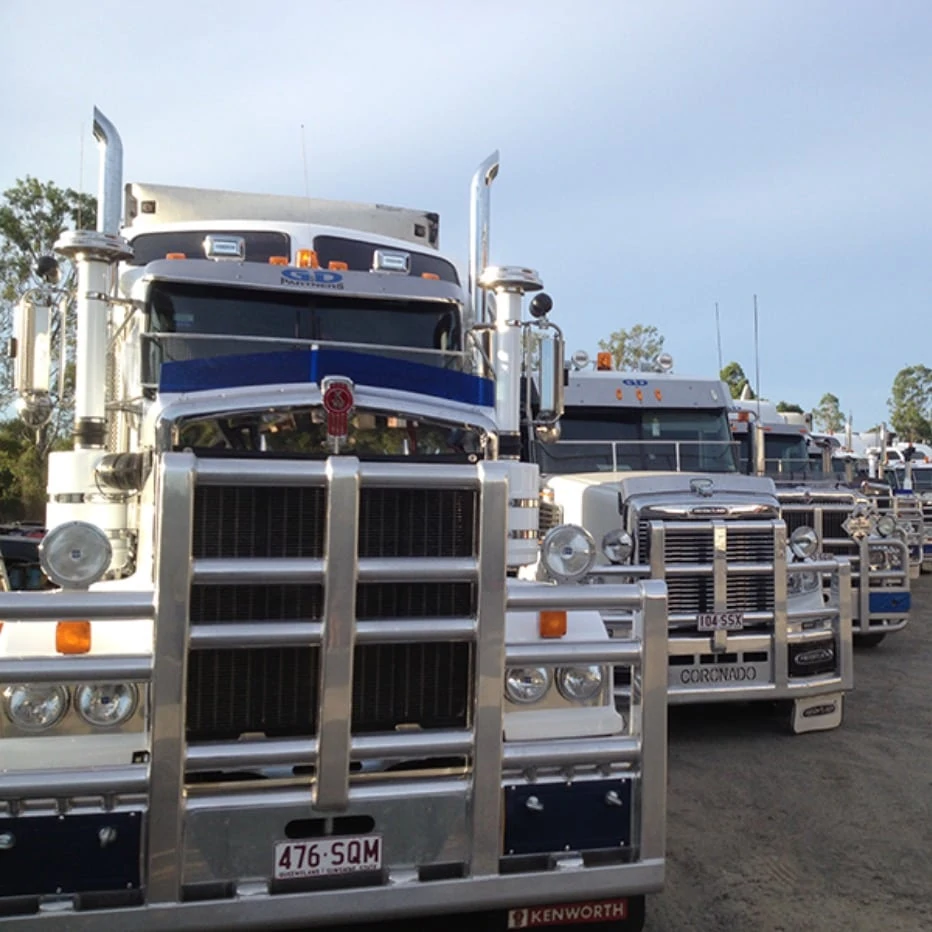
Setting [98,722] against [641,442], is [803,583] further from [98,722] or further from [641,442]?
[98,722]

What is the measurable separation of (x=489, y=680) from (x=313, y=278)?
3.34 metres

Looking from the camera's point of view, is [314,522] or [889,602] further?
[889,602]

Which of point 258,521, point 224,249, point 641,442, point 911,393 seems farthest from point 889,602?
point 911,393

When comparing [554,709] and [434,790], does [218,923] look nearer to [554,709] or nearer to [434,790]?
[434,790]

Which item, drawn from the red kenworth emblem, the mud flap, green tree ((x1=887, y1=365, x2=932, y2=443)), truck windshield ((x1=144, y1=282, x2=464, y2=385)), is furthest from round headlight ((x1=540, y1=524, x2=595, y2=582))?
green tree ((x1=887, y1=365, x2=932, y2=443))

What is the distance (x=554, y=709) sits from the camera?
3561 millimetres

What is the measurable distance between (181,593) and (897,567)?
9.25 m

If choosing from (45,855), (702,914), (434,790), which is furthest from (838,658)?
(45,855)

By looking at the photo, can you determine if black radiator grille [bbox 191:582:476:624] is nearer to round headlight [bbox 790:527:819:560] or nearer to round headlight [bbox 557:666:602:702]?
round headlight [bbox 557:666:602:702]

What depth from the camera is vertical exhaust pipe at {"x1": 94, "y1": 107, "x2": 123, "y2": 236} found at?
623 cm

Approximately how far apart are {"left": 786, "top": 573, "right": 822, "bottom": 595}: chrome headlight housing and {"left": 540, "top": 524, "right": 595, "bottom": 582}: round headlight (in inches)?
164

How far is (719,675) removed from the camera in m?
6.75

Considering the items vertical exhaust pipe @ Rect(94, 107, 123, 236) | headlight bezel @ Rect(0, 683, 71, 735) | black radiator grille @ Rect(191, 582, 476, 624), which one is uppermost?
vertical exhaust pipe @ Rect(94, 107, 123, 236)

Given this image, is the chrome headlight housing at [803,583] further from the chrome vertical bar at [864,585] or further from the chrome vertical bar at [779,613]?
the chrome vertical bar at [864,585]
